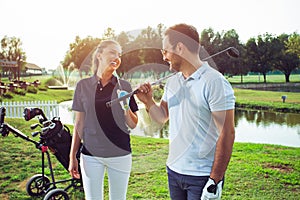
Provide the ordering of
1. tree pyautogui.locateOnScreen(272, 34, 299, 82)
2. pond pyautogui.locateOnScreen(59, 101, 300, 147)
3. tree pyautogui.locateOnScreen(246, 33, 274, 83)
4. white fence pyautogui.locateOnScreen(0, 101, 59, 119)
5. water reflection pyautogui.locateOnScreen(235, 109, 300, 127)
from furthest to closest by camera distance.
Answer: tree pyautogui.locateOnScreen(246, 33, 274, 83), tree pyautogui.locateOnScreen(272, 34, 299, 82), water reflection pyautogui.locateOnScreen(235, 109, 300, 127), white fence pyautogui.locateOnScreen(0, 101, 59, 119), pond pyautogui.locateOnScreen(59, 101, 300, 147)

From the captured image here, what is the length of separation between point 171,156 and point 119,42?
0.78 m

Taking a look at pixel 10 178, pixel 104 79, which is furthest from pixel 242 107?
pixel 104 79

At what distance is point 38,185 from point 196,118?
2.78 metres

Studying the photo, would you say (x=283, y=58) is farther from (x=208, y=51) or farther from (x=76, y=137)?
(x=76, y=137)

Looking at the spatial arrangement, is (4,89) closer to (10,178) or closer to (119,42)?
(10,178)

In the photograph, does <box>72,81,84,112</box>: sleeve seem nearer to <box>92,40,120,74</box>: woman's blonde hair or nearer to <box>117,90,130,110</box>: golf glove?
<box>92,40,120,74</box>: woman's blonde hair

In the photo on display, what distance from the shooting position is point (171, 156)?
1717mm

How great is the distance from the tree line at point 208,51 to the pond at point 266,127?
74.9 inches

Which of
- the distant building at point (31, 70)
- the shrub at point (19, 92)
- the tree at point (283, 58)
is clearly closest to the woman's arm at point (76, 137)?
the shrub at point (19, 92)

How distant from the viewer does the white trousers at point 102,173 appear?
2139mm

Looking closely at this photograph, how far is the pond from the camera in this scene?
8469 mm

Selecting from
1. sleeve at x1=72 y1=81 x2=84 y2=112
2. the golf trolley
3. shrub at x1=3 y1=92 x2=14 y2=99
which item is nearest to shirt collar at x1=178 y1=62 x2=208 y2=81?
sleeve at x1=72 y1=81 x2=84 y2=112

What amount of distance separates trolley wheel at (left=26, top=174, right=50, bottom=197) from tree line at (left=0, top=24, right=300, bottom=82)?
1692 millimetres

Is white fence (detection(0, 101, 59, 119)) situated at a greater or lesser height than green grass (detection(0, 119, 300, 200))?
greater
